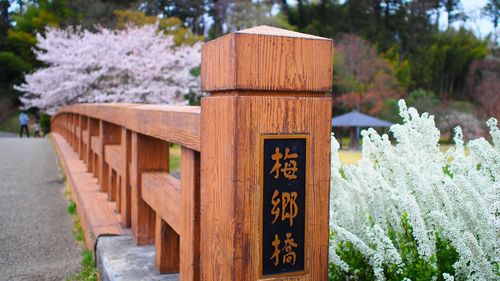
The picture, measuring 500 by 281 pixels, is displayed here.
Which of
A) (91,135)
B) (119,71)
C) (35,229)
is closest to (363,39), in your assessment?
(119,71)

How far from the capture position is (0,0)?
3306cm

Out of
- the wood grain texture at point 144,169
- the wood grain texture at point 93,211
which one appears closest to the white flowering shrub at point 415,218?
the wood grain texture at point 144,169

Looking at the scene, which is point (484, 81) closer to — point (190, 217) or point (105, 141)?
point (105, 141)

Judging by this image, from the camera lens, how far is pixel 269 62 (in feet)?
4.26

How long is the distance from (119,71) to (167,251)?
44.7ft

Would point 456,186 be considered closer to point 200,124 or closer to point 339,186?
point 339,186

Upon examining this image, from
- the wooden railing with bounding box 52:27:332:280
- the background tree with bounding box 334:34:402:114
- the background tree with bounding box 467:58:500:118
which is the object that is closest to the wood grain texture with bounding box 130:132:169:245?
the wooden railing with bounding box 52:27:332:280

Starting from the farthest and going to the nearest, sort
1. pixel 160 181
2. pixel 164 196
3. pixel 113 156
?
pixel 113 156 → pixel 160 181 → pixel 164 196

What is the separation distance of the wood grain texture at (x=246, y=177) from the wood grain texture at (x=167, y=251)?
75 centimetres

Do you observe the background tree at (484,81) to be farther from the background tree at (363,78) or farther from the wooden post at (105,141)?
the wooden post at (105,141)

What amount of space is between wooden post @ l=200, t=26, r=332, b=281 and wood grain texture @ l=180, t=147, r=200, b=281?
8.8 inches

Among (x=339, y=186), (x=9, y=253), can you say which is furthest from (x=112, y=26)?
(x=339, y=186)

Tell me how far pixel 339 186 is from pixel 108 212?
1690 millimetres

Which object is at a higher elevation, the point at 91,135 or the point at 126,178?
the point at 91,135
